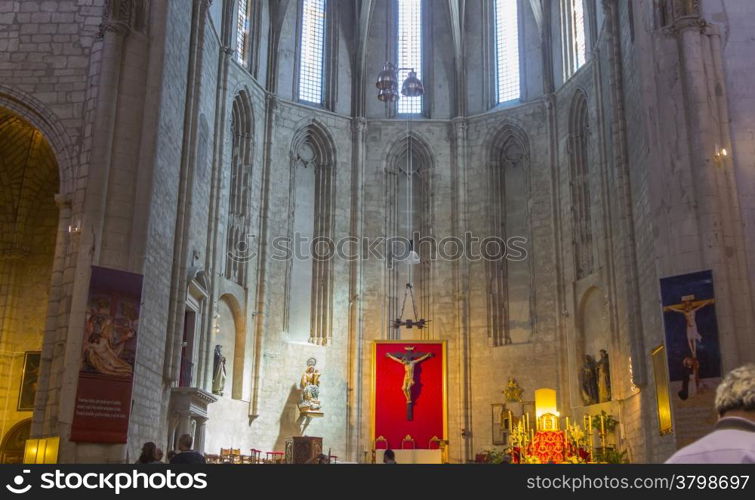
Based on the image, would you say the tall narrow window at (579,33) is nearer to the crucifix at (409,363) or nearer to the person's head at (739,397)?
the crucifix at (409,363)

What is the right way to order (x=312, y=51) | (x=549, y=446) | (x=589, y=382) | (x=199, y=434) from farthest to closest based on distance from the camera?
1. (x=312, y=51)
2. (x=589, y=382)
3. (x=199, y=434)
4. (x=549, y=446)

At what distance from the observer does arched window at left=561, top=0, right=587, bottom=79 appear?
936 inches

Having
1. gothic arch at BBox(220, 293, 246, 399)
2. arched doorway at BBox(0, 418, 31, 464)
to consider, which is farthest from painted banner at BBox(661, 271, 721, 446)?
arched doorway at BBox(0, 418, 31, 464)

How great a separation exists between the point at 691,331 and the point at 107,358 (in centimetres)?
945

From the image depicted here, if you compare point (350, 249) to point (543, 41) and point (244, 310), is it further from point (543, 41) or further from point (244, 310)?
point (543, 41)

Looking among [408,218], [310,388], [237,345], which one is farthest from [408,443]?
[408,218]

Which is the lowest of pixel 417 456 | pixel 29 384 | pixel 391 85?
pixel 417 456

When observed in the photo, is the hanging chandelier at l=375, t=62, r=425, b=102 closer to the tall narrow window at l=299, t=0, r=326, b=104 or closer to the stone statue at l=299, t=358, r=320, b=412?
the tall narrow window at l=299, t=0, r=326, b=104

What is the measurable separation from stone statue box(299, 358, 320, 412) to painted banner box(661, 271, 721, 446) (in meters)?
Answer: 11.5

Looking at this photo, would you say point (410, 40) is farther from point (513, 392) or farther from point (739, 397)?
point (739, 397)

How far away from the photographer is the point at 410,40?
27.8 meters

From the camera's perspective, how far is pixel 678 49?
49.1 ft
